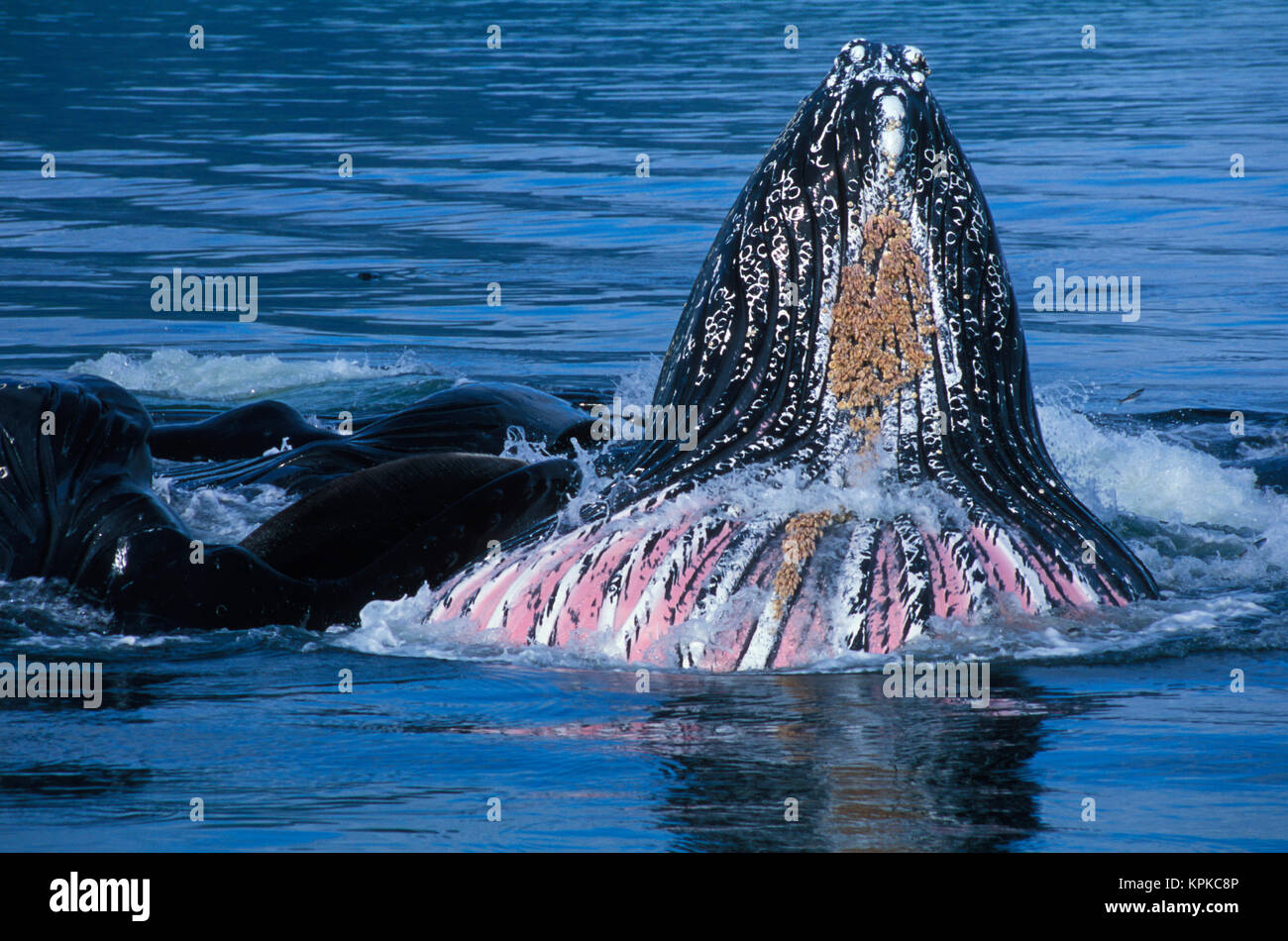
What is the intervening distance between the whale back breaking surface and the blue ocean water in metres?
0.21

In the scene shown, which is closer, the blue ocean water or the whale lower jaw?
the blue ocean water

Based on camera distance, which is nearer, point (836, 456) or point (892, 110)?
point (892, 110)

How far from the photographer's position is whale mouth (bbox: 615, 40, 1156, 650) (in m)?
6.14

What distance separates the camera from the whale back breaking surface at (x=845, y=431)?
6.07m

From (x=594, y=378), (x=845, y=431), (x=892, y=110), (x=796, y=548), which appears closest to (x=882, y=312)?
(x=845, y=431)

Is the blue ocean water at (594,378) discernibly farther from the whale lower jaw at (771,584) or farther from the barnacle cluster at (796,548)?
the barnacle cluster at (796,548)

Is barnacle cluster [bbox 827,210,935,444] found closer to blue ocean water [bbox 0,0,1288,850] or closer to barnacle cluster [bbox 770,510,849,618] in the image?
barnacle cluster [bbox 770,510,849,618]

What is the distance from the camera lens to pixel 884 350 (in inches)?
244

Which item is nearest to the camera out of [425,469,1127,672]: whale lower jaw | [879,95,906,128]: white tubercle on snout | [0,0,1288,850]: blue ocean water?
[0,0,1288,850]: blue ocean water

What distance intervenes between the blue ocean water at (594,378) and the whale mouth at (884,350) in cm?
33

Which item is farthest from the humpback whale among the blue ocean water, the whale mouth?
the blue ocean water

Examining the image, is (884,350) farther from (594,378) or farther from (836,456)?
(594,378)

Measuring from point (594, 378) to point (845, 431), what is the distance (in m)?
6.92
